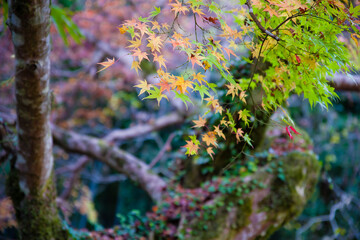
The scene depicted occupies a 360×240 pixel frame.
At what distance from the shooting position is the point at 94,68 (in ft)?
17.1

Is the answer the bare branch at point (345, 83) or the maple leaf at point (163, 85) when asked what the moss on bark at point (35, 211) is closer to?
the maple leaf at point (163, 85)

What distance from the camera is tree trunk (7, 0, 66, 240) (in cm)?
135

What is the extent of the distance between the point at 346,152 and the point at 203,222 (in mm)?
5438

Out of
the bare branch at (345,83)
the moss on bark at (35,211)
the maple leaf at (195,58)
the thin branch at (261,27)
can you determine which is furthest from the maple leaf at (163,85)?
the bare branch at (345,83)

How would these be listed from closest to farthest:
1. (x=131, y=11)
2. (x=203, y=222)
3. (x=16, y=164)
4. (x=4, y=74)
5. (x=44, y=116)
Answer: (x=44, y=116), (x=16, y=164), (x=203, y=222), (x=4, y=74), (x=131, y=11)

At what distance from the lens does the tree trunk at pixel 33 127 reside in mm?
1354

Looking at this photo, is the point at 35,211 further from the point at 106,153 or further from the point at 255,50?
the point at 255,50

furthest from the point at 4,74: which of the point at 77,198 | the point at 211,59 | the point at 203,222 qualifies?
the point at 211,59

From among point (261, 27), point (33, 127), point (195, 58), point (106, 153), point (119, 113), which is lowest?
point (119, 113)

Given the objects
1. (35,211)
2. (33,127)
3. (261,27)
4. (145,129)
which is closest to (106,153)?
(145,129)

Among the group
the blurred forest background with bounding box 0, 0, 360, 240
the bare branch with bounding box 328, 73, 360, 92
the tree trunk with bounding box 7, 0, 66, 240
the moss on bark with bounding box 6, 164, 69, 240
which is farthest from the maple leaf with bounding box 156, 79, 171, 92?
the blurred forest background with bounding box 0, 0, 360, 240

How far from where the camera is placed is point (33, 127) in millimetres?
1688

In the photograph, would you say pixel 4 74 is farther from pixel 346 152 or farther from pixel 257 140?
pixel 346 152

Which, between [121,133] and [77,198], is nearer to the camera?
[121,133]
